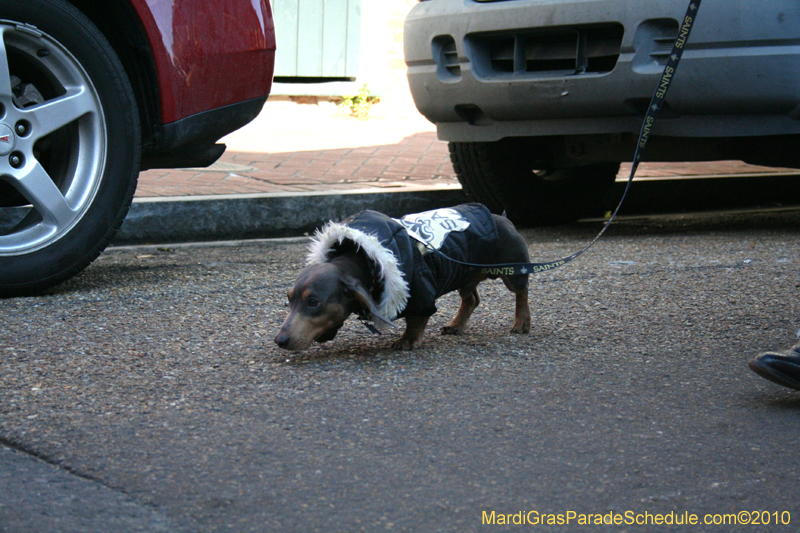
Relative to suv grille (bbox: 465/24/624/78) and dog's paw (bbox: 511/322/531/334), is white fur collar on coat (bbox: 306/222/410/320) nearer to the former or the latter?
dog's paw (bbox: 511/322/531/334)

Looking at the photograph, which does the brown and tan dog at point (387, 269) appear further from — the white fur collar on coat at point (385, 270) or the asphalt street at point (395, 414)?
the asphalt street at point (395, 414)

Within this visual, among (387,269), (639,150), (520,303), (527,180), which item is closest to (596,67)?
(527,180)

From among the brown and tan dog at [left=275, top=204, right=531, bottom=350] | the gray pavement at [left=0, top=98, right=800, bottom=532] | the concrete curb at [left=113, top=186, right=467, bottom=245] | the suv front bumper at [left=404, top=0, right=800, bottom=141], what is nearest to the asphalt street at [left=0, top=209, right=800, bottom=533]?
the gray pavement at [left=0, top=98, right=800, bottom=532]

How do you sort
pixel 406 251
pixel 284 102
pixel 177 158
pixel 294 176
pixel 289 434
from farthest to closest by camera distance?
pixel 284 102
pixel 294 176
pixel 177 158
pixel 406 251
pixel 289 434

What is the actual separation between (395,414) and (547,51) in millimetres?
2565

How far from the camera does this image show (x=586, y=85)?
3.85 metres

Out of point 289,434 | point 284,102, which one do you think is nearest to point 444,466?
point 289,434

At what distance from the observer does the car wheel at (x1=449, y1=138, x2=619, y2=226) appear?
4.59 metres

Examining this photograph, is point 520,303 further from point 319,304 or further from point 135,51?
point 135,51

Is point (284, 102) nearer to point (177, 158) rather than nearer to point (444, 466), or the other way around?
point (177, 158)

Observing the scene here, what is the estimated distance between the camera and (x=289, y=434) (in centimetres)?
180

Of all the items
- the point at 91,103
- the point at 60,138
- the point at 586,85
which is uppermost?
the point at 586,85

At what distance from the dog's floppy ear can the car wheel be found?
235 centimetres

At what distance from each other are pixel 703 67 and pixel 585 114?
0.55m
